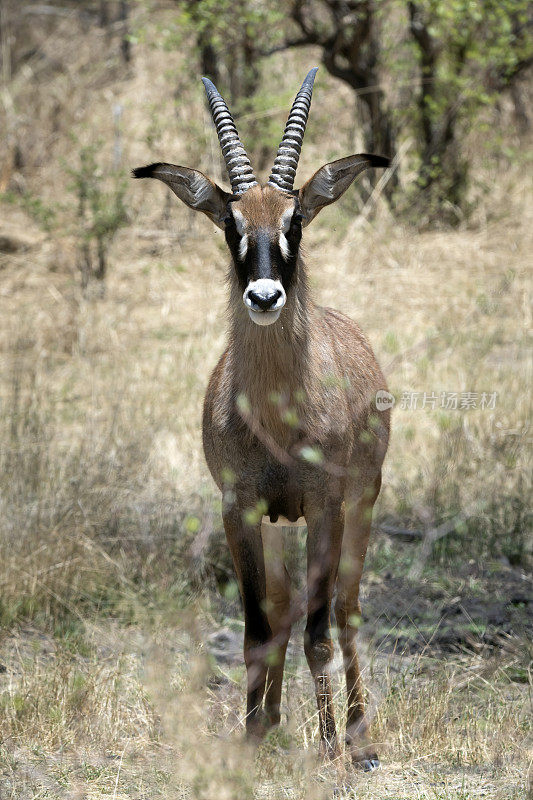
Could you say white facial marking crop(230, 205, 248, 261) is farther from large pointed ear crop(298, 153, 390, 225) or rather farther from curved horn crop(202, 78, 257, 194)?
large pointed ear crop(298, 153, 390, 225)

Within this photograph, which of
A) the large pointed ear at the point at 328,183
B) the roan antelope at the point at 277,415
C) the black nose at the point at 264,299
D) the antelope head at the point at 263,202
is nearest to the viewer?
the black nose at the point at 264,299

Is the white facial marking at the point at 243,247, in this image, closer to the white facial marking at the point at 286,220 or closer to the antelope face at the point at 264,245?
the antelope face at the point at 264,245

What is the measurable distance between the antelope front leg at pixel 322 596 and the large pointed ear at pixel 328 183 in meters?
1.49

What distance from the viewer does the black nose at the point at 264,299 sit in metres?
4.38

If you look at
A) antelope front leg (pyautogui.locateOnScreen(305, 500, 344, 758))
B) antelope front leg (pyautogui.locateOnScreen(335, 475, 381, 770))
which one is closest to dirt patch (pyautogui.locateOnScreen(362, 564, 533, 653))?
antelope front leg (pyautogui.locateOnScreen(335, 475, 381, 770))

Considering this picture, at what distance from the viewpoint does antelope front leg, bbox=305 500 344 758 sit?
15.7 feet

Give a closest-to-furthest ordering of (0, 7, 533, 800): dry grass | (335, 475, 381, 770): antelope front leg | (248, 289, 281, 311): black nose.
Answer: (248, 289, 281, 311): black nose → (0, 7, 533, 800): dry grass → (335, 475, 381, 770): antelope front leg

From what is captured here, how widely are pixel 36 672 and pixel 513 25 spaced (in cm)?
1193

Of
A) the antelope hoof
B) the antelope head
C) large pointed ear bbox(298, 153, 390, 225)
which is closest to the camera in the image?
the antelope head

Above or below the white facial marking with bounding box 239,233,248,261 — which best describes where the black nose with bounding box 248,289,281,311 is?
below

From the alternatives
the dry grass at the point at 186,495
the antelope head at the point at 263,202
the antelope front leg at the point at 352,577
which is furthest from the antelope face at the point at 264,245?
the antelope front leg at the point at 352,577

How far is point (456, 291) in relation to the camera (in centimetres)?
1241

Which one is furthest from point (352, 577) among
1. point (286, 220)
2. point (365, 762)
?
point (286, 220)

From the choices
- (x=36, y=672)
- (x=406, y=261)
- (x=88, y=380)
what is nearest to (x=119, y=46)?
(x=406, y=261)
